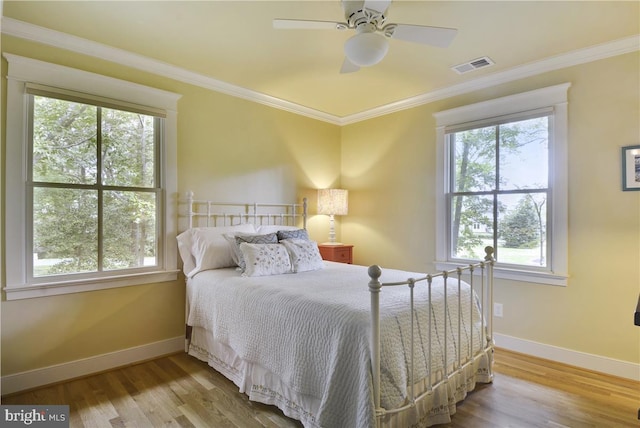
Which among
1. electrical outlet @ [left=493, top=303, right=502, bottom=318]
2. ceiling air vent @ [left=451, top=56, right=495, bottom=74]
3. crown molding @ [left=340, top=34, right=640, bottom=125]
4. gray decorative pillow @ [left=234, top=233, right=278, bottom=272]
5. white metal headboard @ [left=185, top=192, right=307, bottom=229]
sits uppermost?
ceiling air vent @ [left=451, top=56, right=495, bottom=74]

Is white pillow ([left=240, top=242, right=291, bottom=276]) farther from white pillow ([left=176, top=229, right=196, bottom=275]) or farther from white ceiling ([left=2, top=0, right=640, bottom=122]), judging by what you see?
white ceiling ([left=2, top=0, right=640, bottom=122])

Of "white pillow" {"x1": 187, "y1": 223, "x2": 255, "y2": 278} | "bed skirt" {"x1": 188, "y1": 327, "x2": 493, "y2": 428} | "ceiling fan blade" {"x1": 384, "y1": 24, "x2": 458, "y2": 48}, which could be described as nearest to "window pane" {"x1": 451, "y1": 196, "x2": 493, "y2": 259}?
"bed skirt" {"x1": 188, "y1": 327, "x2": 493, "y2": 428}

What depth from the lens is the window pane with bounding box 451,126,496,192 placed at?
3.24 meters

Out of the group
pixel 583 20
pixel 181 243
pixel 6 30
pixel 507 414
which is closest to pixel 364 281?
pixel 507 414

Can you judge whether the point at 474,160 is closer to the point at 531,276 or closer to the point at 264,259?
the point at 531,276

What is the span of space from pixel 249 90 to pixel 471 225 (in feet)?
9.05

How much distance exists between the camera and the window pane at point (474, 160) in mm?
3242

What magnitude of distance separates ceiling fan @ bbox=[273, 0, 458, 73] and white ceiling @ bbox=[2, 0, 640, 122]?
10.1 inches

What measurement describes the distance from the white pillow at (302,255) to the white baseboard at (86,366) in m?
1.36

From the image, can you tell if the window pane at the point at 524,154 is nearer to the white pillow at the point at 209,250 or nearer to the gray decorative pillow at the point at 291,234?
the gray decorative pillow at the point at 291,234

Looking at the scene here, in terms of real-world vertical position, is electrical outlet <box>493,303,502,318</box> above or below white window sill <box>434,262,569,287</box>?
below

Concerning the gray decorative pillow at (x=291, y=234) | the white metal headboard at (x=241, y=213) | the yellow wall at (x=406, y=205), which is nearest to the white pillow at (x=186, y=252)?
the white metal headboard at (x=241, y=213)

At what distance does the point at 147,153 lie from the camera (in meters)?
2.94

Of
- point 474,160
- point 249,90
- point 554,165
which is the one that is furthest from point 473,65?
point 249,90
